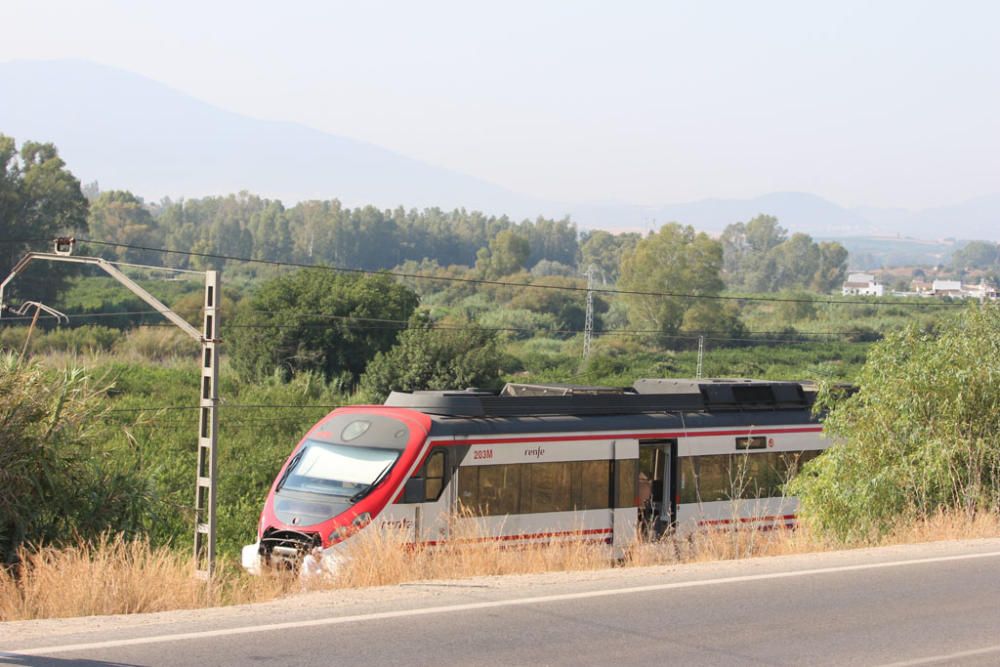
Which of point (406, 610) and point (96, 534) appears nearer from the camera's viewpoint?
point (406, 610)

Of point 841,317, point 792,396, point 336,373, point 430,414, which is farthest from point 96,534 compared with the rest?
point 841,317

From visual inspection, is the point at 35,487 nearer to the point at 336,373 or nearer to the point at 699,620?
the point at 699,620

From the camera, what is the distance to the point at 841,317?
380ft

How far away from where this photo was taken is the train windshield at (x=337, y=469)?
17.0 meters

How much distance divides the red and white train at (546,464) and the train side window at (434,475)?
0.02 metres

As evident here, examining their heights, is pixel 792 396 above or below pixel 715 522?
above

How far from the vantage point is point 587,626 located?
9.33 m

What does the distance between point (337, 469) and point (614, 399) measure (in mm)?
4773

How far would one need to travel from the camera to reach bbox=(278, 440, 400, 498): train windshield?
55.9ft

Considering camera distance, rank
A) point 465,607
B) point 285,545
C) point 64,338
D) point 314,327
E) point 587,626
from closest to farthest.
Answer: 1. point 587,626
2. point 465,607
3. point 285,545
4. point 314,327
5. point 64,338

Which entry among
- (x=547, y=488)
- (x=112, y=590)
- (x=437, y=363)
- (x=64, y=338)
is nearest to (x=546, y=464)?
(x=547, y=488)

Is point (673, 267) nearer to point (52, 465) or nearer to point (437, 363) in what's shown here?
point (437, 363)

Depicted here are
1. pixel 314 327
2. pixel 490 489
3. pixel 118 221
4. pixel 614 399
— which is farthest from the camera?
pixel 118 221

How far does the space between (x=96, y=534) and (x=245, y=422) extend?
3301 cm
